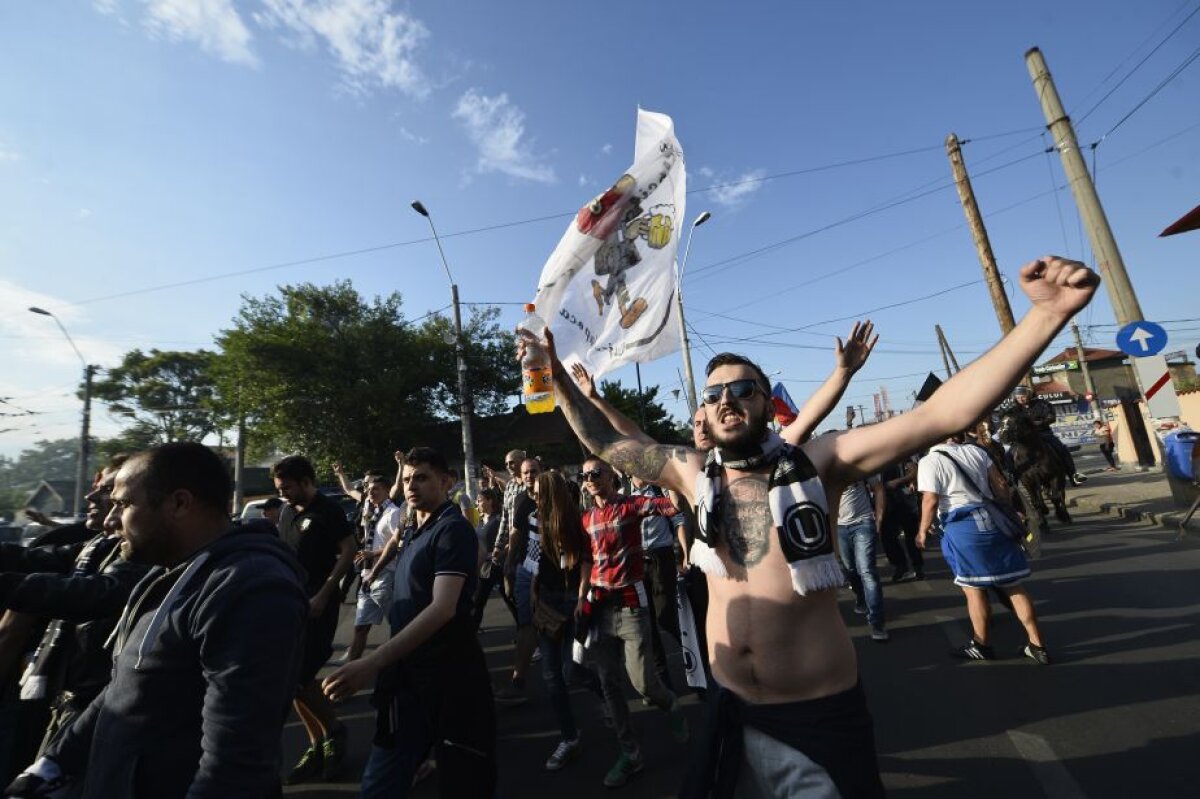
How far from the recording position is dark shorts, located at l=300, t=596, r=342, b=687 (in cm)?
377

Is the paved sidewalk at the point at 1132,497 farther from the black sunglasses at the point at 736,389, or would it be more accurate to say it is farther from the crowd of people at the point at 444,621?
the black sunglasses at the point at 736,389

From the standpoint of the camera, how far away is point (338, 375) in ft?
82.0

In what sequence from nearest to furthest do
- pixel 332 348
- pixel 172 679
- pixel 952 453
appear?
pixel 172 679 → pixel 952 453 → pixel 332 348

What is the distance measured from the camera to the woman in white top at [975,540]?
4422 mm

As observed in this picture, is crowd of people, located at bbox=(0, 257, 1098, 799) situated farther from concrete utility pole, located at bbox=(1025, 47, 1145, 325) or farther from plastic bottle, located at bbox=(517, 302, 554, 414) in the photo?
concrete utility pole, located at bbox=(1025, 47, 1145, 325)

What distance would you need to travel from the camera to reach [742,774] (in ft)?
6.04

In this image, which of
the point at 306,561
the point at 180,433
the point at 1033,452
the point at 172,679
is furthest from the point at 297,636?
the point at 180,433

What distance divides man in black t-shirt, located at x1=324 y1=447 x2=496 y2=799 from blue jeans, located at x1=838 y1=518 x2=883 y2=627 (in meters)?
4.12

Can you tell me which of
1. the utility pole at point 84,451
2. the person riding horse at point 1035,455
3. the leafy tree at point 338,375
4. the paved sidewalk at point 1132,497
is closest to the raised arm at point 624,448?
the person riding horse at point 1035,455

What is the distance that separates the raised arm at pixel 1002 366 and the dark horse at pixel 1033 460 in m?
9.66

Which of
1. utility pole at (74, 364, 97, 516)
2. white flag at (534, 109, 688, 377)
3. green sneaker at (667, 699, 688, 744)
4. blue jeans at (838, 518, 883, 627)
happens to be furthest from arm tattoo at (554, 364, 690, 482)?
utility pole at (74, 364, 97, 516)

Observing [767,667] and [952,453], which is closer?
[767,667]

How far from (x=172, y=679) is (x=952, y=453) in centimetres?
520

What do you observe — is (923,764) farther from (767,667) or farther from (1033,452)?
(1033,452)
